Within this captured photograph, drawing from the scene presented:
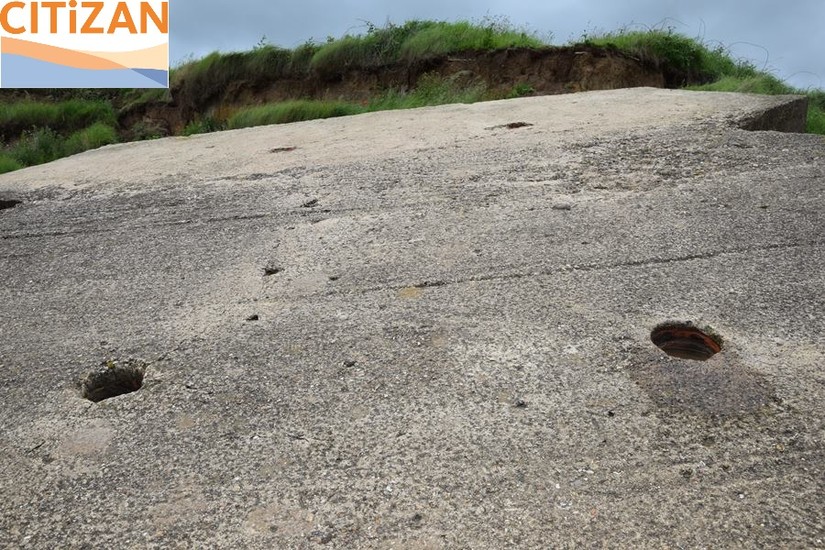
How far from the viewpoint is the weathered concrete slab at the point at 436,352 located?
1673 millimetres

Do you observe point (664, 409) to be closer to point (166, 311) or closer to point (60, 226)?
point (166, 311)

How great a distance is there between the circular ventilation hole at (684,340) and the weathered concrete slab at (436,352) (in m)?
0.05

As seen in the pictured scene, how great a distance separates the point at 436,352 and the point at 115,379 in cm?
107

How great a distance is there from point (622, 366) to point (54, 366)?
185 cm

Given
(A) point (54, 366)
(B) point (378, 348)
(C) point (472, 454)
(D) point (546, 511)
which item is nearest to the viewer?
(D) point (546, 511)

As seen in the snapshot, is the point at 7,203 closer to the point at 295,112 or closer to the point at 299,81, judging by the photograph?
the point at 295,112

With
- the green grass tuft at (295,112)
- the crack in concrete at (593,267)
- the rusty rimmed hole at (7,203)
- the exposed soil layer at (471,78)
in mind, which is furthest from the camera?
the exposed soil layer at (471,78)

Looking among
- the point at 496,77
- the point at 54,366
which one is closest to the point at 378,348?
the point at 54,366

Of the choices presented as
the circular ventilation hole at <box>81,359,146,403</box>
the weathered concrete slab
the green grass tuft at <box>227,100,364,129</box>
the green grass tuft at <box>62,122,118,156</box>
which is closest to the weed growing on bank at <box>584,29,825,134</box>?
the green grass tuft at <box>227,100,364,129</box>

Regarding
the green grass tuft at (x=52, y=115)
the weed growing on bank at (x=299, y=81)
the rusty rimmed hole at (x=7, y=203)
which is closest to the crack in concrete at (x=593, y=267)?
the rusty rimmed hole at (x=7, y=203)

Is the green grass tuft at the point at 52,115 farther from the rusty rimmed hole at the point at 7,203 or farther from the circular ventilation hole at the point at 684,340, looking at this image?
the circular ventilation hole at the point at 684,340

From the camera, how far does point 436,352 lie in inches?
88.2

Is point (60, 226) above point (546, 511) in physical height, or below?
above

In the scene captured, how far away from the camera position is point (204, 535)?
5.45 ft
